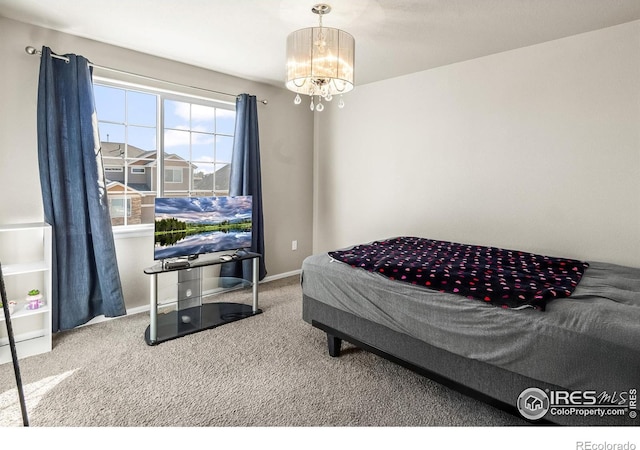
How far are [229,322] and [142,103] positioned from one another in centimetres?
221

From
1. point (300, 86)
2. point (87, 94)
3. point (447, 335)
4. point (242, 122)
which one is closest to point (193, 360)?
point (447, 335)

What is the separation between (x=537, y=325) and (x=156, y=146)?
11.3 ft

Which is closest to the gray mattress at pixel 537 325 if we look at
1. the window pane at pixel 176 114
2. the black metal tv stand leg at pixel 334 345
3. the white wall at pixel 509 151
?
the black metal tv stand leg at pixel 334 345

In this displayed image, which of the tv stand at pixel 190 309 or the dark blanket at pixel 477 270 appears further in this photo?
the tv stand at pixel 190 309

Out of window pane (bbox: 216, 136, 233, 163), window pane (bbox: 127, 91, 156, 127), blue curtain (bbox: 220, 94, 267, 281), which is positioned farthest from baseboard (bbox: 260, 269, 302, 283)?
window pane (bbox: 127, 91, 156, 127)

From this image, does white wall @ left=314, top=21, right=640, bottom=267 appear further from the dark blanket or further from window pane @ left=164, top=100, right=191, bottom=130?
window pane @ left=164, top=100, right=191, bottom=130

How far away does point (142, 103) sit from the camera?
138 inches

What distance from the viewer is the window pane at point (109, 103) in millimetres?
3230

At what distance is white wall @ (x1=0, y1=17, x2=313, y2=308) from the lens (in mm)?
→ 2758

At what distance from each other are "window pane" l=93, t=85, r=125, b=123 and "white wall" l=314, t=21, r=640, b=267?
2.41m

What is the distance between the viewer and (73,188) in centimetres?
293

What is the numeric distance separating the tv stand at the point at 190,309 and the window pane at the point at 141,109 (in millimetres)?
1414

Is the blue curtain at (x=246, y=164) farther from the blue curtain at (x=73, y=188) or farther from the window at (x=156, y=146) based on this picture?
the blue curtain at (x=73, y=188)
